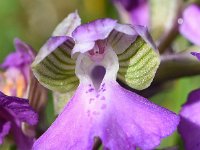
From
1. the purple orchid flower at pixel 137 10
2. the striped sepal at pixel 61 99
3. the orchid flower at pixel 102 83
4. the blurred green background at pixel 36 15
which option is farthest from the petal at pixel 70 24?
the blurred green background at pixel 36 15

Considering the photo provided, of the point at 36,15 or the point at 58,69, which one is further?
the point at 36,15

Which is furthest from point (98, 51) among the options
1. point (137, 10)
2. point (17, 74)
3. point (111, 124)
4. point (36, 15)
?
point (36, 15)

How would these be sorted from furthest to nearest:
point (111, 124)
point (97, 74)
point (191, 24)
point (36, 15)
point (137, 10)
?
1. point (36, 15)
2. point (137, 10)
3. point (191, 24)
4. point (97, 74)
5. point (111, 124)

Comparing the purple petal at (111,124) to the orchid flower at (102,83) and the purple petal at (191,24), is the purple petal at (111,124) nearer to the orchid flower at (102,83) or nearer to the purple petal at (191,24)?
the orchid flower at (102,83)

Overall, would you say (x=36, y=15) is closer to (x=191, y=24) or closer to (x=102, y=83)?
(x=191, y=24)

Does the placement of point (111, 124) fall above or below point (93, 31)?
below

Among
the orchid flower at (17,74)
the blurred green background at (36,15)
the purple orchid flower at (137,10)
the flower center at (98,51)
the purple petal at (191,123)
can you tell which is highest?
the flower center at (98,51)

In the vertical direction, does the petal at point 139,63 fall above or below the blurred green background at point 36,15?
above
